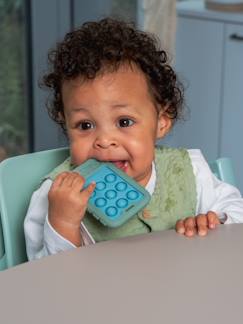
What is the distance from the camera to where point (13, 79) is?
2707 mm

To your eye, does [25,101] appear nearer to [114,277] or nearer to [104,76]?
[104,76]

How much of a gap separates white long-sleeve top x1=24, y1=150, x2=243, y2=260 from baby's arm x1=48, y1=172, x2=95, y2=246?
0.04ft

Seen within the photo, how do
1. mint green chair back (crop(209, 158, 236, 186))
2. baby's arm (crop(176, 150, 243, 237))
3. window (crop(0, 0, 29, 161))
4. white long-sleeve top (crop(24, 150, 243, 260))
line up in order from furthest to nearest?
window (crop(0, 0, 29, 161))
mint green chair back (crop(209, 158, 236, 186))
baby's arm (crop(176, 150, 243, 237))
white long-sleeve top (crop(24, 150, 243, 260))

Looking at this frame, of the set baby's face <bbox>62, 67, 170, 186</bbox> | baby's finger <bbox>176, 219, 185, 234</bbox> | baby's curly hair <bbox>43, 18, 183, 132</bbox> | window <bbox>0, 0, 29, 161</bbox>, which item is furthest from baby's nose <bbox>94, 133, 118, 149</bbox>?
window <bbox>0, 0, 29, 161</bbox>

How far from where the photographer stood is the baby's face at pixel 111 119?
119 cm

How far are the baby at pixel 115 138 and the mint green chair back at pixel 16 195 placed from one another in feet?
0.08

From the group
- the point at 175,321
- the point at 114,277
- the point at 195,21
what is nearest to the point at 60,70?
the point at 114,277

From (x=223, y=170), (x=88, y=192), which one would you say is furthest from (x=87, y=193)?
(x=223, y=170)

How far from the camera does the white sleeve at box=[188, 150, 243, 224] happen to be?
128 centimetres

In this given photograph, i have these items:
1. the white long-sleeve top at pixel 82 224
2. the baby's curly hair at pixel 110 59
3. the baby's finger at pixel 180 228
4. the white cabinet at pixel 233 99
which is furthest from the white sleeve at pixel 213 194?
the white cabinet at pixel 233 99

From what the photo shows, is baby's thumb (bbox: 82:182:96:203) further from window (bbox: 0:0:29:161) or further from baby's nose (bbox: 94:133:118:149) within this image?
window (bbox: 0:0:29:161)

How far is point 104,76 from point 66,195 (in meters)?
0.24

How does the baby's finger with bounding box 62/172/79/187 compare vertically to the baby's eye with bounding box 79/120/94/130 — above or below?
below

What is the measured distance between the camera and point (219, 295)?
827 millimetres
